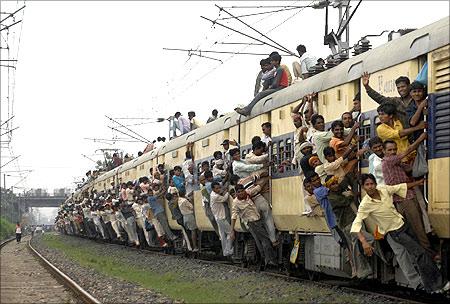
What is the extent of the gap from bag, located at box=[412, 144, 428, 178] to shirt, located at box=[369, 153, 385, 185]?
0.54 metres

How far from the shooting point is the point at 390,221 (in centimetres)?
979

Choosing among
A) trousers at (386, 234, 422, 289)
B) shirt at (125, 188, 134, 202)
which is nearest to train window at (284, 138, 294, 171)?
trousers at (386, 234, 422, 289)

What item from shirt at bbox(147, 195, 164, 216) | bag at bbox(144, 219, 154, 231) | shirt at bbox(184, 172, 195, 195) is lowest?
bag at bbox(144, 219, 154, 231)

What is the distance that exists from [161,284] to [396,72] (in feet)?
21.2

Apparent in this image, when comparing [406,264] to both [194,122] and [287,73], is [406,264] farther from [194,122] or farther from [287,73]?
[194,122]

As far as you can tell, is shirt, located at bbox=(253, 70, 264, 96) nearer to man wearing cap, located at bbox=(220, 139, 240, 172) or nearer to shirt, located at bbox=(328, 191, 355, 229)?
man wearing cap, located at bbox=(220, 139, 240, 172)

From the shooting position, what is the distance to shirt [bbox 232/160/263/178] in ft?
48.7

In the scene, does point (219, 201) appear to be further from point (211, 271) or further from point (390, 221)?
point (390, 221)

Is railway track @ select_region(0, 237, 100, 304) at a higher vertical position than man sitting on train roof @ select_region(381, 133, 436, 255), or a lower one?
lower

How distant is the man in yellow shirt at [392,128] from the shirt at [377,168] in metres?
0.42

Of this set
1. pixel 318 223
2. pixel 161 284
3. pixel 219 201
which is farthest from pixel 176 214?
pixel 318 223

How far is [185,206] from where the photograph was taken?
2059 cm

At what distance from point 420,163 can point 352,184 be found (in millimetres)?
2141

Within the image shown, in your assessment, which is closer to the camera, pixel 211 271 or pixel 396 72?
pixel 396 72
